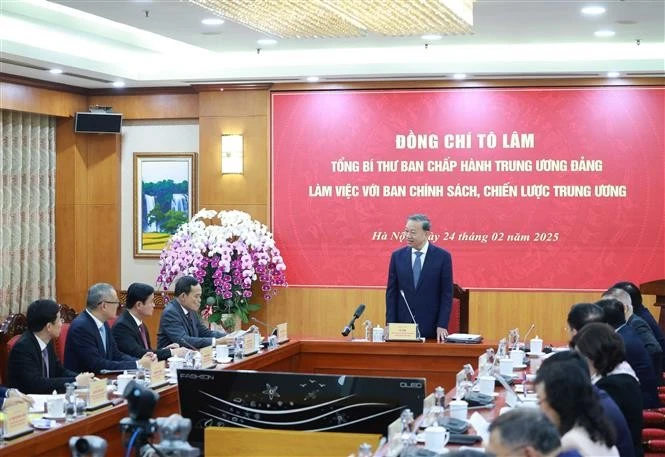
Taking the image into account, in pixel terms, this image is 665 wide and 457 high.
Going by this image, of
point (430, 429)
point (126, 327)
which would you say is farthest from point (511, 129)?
point (430, 429)

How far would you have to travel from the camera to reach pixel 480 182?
1013 centimetres

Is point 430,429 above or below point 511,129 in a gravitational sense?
below

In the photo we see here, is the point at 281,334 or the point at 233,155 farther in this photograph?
the point at 233,155

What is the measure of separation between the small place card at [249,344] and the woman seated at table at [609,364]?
283cm

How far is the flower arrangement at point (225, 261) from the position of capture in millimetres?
9688

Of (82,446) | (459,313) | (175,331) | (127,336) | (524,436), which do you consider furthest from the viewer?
(459,313)

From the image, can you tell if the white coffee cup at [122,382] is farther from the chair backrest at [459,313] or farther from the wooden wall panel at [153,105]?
the wooden wall panel at [153,105]

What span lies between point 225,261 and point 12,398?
16.8ft

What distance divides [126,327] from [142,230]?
4515 mm

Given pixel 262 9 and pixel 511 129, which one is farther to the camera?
pixel 511 129

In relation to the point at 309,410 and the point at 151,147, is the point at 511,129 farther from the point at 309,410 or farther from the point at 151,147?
the point at 309,410

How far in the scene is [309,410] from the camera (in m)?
4.13

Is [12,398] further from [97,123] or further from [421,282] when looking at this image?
[97,123]

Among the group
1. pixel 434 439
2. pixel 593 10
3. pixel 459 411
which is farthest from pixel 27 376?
pixel 593 10
